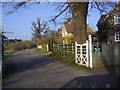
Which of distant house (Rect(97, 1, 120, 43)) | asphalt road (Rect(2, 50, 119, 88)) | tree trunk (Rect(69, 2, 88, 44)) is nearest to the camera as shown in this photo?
asphalt road (Rect(2, 50, 119, 88))

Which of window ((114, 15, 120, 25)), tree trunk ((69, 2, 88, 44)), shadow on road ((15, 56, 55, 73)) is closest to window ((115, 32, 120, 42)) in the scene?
window ((114, 15, 120, 25))

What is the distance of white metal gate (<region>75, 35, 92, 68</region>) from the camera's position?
1069cm

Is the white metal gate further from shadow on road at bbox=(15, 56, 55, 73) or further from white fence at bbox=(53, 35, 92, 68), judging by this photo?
shadow on road at bbox=(15, 56, 55, 73)

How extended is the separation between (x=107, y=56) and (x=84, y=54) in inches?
64.2

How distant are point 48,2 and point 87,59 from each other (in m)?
6.43

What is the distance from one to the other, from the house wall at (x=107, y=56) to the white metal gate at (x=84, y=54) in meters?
0.35

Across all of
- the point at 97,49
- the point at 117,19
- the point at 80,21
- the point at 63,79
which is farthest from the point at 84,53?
the point at 117,19

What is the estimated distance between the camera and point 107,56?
11.2 m

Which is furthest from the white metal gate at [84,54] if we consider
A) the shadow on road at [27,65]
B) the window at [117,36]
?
the window at [117,36]

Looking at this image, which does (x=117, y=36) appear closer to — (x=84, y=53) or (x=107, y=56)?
(x=107, y=56)

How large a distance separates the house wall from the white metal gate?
1.14 feet

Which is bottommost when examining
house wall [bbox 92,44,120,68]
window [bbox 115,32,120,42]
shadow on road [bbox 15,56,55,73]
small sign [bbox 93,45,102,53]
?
shadow on road [bbox 15,56,55,73]

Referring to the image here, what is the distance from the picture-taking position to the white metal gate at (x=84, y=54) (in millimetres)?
10688

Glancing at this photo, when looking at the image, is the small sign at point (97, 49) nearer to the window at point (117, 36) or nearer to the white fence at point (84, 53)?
the white fence at point (84, 53)
